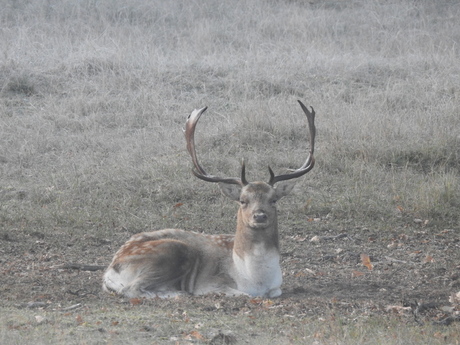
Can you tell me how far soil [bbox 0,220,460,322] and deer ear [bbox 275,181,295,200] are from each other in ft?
2.86

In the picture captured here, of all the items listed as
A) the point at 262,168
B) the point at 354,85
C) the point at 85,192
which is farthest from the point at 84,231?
the point at 354,85

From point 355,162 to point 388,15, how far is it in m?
10.8

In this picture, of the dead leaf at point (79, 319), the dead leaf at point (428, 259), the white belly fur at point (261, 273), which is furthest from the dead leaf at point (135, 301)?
the dead leaf at point (428, 259)

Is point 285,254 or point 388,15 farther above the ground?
point 388,15

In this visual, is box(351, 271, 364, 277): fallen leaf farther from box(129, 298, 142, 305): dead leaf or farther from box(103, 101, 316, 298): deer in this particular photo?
box(129, 298, 142, 305): dead leaf

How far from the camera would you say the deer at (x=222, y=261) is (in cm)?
784

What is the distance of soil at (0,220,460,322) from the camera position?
7359 mm

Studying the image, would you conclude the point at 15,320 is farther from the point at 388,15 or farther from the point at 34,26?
the point at 388,15

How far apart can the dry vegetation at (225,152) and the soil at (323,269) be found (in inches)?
1.2

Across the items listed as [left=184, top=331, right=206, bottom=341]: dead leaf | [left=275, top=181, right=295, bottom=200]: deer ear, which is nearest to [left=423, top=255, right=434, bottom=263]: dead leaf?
[left=275, top=181, right=295, bottom=200]: deer ear

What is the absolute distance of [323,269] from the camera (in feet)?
Answer: 29.0

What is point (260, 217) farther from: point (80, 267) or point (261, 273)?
point (80, 267)

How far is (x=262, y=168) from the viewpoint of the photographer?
1221 cm

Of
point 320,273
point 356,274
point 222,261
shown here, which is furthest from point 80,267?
point 356,274
